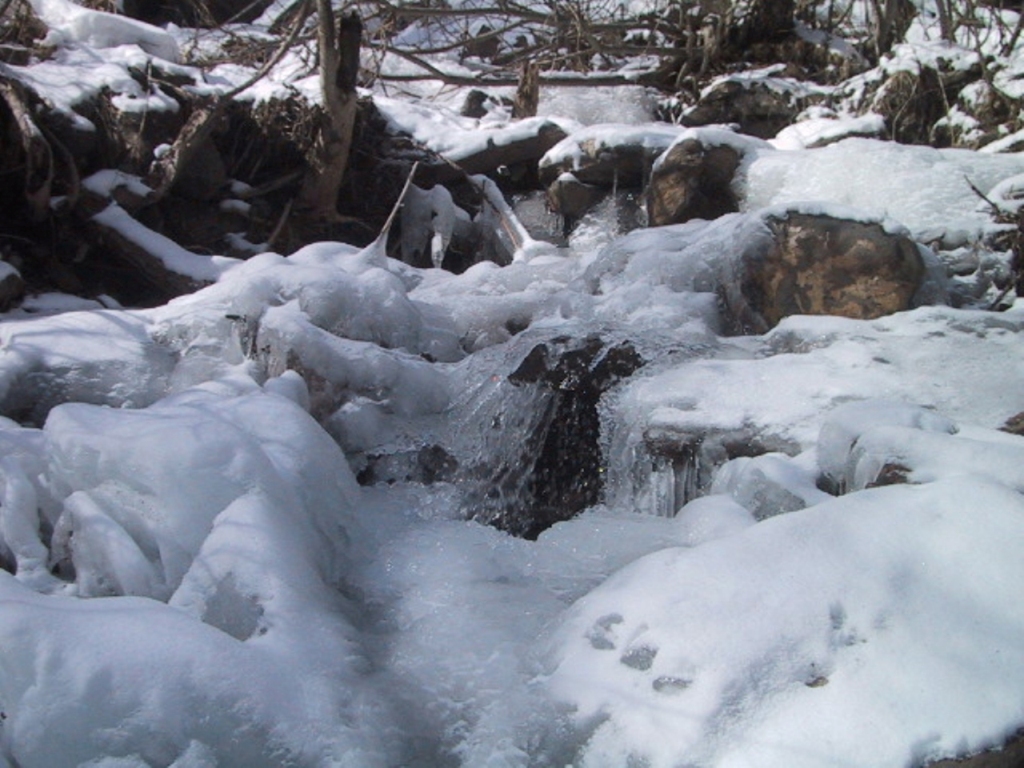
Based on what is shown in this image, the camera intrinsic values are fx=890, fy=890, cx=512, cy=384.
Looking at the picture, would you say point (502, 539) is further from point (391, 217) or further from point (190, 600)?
point (391, 217)

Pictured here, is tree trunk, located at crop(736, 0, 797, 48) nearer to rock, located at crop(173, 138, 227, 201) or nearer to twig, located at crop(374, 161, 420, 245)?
twig, located at crop(374, 161, 420, 245)

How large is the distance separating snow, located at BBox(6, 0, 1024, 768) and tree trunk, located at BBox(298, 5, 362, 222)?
2.16m

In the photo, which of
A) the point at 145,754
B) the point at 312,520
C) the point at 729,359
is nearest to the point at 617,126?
the point at 729,359

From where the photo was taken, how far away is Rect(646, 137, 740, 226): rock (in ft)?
18.7

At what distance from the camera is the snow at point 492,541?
1646 millimetres

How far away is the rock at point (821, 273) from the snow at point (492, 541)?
3.7 inches

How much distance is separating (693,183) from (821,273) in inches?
70.1

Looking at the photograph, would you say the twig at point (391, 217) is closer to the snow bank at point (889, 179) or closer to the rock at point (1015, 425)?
the snow bank at point (889, 179)

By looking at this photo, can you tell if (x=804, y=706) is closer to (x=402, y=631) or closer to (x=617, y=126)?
(x=402, y=631)

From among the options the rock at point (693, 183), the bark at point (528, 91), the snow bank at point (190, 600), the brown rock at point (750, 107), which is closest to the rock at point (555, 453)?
the snow bank at point (190, 600)

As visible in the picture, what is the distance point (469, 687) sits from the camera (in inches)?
77.8

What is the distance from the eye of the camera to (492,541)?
2811 mm

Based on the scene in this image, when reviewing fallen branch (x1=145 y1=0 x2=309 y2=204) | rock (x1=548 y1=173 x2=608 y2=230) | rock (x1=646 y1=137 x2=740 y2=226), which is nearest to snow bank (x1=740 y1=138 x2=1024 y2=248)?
rock (x1=646 y1=137 x2=740 y2=226)

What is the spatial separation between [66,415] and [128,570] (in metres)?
0.62
